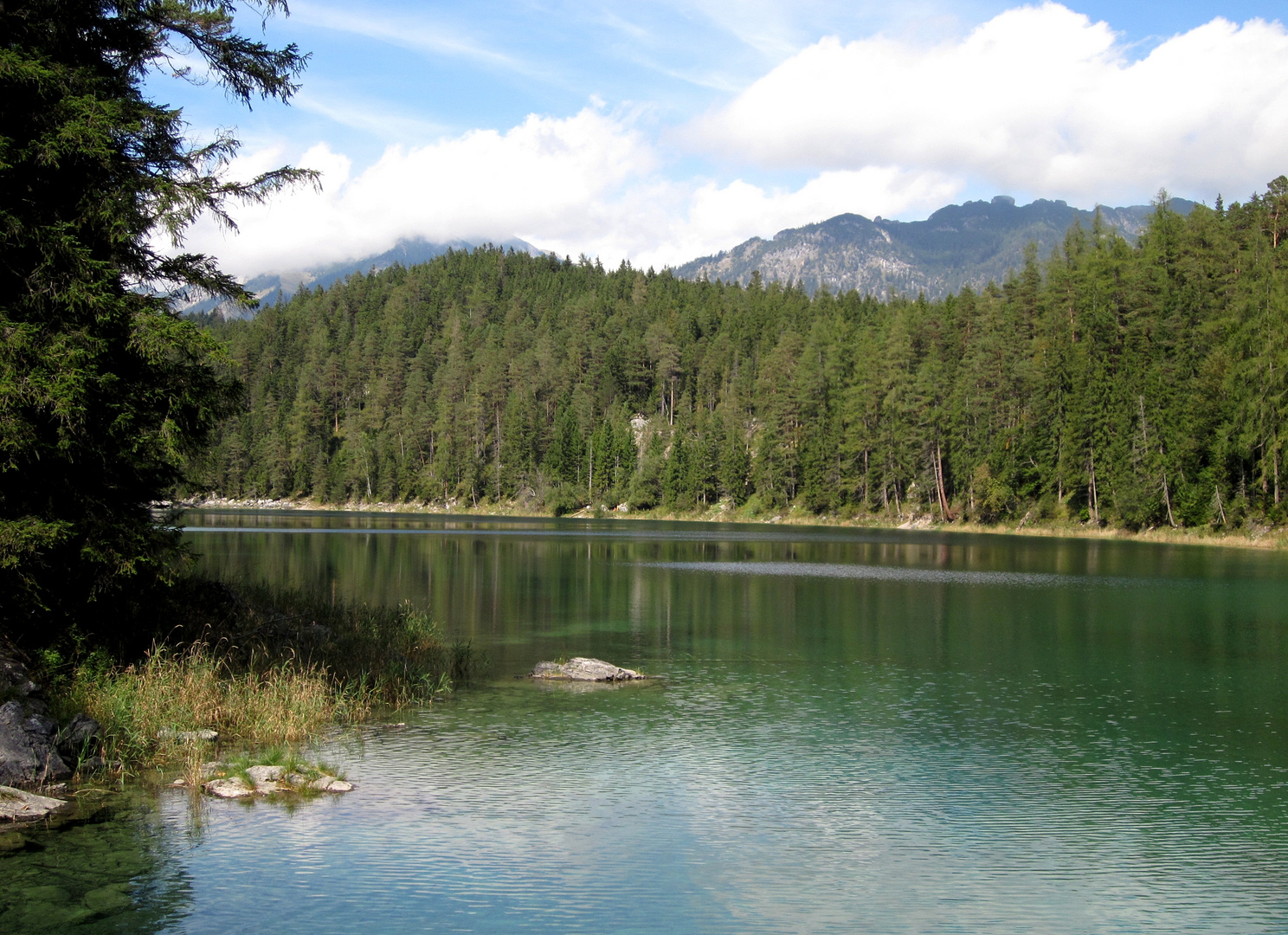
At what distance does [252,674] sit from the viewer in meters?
18.3

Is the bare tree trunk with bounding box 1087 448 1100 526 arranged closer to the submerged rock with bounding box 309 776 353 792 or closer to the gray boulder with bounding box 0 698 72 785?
the submerged rock with bounding box 309 776 353 792

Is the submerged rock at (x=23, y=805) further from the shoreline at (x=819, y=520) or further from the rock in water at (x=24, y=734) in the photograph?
the shoreline at (x=819, y=520)

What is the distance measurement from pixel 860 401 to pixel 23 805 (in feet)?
360

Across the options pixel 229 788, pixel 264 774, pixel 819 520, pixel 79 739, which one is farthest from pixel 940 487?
pixel 79 739

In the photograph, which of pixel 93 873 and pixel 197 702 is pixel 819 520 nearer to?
pixel 197 702

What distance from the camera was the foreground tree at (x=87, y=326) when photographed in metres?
14.4

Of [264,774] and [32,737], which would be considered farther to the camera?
[264,774]

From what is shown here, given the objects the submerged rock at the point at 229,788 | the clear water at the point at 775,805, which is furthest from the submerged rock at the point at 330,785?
the submerged rock at the point at 229,788

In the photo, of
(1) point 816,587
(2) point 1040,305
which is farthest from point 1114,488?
(1) point 816,587

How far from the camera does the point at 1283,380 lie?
72.1 m

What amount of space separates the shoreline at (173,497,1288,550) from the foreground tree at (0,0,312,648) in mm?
3727

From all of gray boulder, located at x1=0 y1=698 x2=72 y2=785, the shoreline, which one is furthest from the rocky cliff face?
the shoreline

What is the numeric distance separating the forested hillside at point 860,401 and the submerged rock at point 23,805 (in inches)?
278

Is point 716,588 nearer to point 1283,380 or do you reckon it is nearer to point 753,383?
point 1283,380
